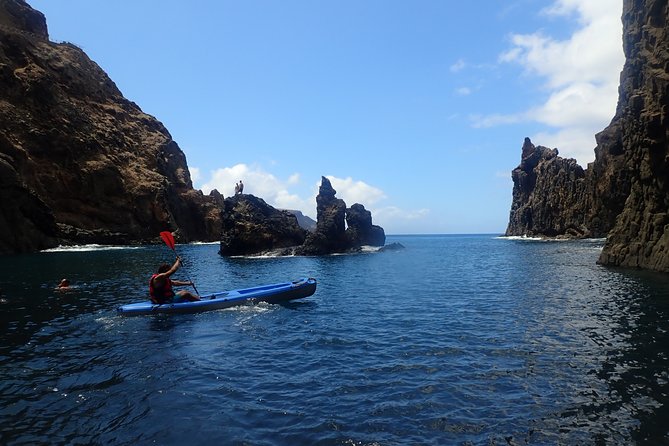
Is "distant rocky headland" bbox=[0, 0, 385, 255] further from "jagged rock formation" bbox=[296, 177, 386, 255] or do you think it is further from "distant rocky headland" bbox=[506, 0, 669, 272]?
"distant rocky headland" bbox=[506, 0, 669, 272]

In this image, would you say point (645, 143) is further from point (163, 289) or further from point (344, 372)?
point (163, 289)

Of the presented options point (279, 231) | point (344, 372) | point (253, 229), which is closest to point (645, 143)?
point (344, 372)

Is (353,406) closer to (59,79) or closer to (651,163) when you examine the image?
(651,163)

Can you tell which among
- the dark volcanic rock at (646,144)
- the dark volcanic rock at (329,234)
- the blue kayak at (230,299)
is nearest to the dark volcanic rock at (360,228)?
the dark volcanic rock at (329,234)

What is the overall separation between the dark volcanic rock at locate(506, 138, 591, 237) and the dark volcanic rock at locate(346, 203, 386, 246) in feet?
194

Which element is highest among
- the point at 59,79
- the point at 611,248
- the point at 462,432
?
the point at 59,79

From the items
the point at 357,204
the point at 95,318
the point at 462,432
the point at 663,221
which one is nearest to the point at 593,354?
the point at 462,432

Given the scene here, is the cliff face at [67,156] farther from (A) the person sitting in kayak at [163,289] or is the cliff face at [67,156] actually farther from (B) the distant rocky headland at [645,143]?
(B) the distant rocky headland at [645,143]

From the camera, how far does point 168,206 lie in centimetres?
9856

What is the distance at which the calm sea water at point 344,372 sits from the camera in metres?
8.61

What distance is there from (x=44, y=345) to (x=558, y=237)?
121m

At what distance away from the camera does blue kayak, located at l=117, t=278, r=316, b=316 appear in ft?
67.1

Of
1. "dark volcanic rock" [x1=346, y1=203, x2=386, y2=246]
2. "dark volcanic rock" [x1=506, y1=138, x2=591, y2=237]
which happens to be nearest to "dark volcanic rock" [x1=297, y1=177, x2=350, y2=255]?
"dark volcanic rock" [x1=346, y1=203, x2=386, y2=246]

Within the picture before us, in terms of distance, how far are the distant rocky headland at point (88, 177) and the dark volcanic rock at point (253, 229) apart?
169 millimetres
